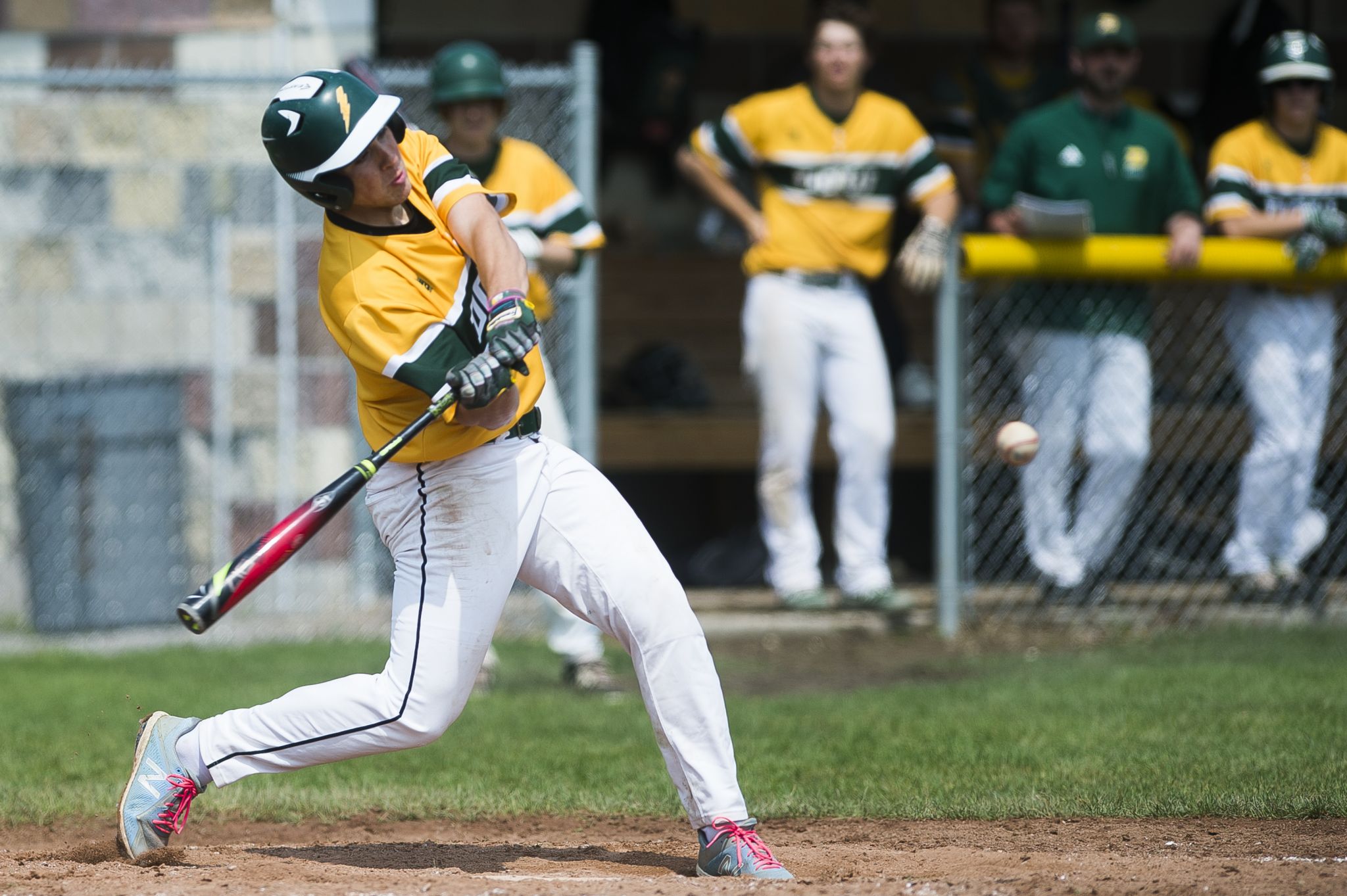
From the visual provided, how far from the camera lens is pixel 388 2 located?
33.6 feet

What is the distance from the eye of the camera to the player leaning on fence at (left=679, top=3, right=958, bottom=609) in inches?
299

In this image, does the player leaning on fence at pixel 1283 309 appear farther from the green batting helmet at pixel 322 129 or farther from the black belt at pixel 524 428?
the green batting helmet at pixel 322 129

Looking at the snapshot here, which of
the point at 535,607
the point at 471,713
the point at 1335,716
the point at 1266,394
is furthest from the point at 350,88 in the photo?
the point at 1266,394

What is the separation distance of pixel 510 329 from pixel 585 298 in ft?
13.0

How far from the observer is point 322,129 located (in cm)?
366

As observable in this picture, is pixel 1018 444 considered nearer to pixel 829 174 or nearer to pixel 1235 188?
pixel 829 174

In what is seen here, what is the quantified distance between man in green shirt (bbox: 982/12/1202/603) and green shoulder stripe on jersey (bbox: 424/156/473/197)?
13.3ft

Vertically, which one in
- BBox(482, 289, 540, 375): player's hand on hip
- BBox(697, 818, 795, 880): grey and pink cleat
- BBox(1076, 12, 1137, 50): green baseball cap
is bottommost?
BBox(697, 818, 795, 880): grey and pink cleat

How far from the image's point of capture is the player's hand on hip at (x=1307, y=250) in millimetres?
7406

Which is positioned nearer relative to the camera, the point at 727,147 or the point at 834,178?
the point at 834,178

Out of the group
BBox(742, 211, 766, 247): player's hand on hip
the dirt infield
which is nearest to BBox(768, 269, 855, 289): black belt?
BBox(742, 211, 766, 247): player's hand on hip

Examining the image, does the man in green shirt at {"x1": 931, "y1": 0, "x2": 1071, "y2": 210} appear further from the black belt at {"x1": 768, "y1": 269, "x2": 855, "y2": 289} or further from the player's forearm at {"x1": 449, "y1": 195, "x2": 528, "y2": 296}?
the player's forearm at {"x1": 449, "y1": 195, "x2": 528, "y2": 296}

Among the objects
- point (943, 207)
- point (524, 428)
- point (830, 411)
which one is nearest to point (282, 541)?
point (524, 428)

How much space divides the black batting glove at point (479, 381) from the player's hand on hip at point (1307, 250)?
5064mm
